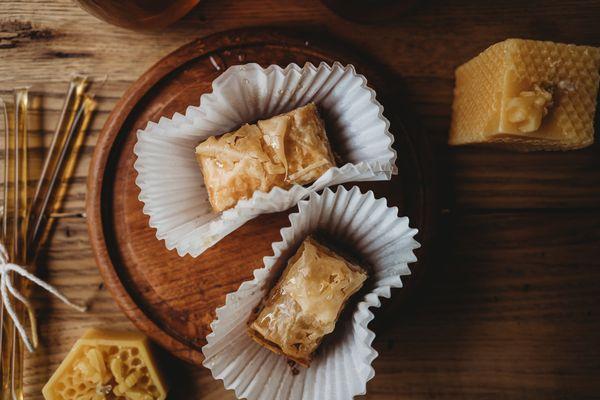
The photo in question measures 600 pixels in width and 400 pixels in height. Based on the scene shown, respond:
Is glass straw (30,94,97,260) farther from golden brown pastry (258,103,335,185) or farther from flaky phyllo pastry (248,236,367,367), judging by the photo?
flaky phyllo pastry (248,236,367,367)

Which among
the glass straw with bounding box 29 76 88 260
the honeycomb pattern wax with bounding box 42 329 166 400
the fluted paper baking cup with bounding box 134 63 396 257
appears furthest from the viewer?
the glass straw with bounding box 29 76 88 260

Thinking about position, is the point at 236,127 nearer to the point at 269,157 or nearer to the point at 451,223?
the point at 269,157

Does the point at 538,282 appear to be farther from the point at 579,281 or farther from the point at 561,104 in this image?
the point at 561,104

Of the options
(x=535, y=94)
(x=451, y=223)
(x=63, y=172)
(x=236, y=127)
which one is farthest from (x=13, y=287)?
(x=535, y=94)

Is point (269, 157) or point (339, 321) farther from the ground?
point (269, 157)

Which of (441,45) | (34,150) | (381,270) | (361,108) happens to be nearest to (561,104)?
(441,45)

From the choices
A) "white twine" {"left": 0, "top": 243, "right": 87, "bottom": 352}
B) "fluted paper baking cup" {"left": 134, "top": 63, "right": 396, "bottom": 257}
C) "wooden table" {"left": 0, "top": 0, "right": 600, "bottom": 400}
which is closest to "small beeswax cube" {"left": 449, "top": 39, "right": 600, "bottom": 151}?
"wooden table" {"left": 0, "top": 0, "right": 600, "bottom": 400}

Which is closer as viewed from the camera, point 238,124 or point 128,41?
point 238,124
